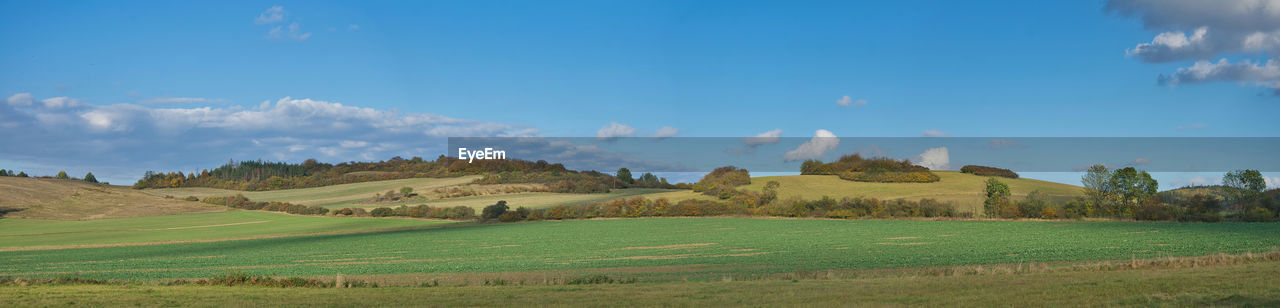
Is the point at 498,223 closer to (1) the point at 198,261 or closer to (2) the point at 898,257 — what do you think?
(1) the point at 198,261

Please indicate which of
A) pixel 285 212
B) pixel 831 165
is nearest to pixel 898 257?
pixel 831 165

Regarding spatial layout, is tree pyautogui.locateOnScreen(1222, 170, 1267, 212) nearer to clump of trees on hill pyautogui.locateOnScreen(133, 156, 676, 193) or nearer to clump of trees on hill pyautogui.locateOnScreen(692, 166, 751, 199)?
clump of trees on hill pyautogui.locateOnScreen(692, 166, 751, 199)

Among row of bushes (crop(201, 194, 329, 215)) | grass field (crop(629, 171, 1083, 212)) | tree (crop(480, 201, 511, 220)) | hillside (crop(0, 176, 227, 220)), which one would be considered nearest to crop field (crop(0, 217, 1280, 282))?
grass field (crop(629, 171, 1083, 212))

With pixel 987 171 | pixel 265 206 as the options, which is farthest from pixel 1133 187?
pixel 265 206

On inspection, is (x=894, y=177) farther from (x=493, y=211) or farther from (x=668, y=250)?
(x=668, y=250)

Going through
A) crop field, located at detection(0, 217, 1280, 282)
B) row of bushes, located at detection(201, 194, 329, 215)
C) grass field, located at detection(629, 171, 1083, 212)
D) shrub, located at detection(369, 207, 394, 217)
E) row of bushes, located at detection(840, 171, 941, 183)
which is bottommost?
→ crop field, located at detection(0, 217, 1280, 282)

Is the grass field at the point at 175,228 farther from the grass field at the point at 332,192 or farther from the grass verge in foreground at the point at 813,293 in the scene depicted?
the grass verge in foreground at the point at 813,293

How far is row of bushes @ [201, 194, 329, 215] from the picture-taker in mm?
87250

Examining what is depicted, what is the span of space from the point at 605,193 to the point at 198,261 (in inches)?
2275

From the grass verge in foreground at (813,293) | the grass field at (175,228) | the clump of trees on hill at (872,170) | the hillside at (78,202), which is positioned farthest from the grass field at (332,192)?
the grass verge in foreground at (813,293)

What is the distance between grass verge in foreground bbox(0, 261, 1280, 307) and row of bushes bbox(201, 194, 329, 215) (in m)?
68.9

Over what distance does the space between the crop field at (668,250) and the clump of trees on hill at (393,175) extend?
129 feet

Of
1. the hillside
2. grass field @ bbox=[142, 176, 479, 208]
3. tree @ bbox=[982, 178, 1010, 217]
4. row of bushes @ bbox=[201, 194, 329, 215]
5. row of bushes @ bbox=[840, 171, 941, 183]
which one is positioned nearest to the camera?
tree @ bbox=[982, 178, 1010, 217]

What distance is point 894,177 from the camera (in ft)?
272
